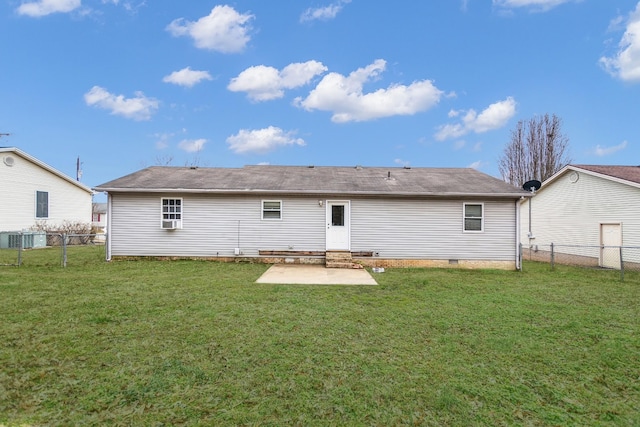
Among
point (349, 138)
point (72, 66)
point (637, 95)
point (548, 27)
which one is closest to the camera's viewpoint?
point (548, 27)

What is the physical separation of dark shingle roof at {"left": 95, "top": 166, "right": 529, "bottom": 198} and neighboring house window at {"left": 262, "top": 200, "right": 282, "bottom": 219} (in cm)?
47

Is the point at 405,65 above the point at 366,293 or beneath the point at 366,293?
above

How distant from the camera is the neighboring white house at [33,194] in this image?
15.4 metres

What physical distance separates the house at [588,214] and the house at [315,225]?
10.4ft

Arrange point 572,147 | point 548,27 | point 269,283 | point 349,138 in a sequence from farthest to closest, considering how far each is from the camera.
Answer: point 572,147, point 349,138, point 548,27, point 269,283

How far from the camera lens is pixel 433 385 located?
295 cm

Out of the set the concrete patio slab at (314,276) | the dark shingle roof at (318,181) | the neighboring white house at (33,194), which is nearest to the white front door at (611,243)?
the dark shingle roof at (318,181)

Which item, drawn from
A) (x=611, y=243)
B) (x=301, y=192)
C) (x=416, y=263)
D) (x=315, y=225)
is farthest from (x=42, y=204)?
(x=611, y=243)

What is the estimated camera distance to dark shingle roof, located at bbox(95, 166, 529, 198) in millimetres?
10664

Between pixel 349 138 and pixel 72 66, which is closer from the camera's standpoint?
pixel 72 66

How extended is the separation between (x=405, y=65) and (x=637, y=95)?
1145 cm

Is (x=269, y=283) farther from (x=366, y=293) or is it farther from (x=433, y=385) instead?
(x=433, y=385)

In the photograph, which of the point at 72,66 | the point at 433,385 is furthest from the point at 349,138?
the point at 433,385

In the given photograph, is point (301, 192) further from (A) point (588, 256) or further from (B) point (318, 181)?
(A) point (588, 256)
